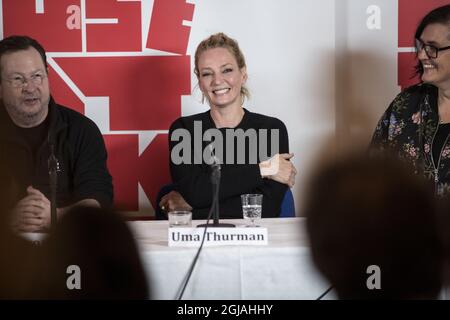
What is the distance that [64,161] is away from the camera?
8.23ft

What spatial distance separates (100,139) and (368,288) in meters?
1.97

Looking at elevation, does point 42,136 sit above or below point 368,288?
above

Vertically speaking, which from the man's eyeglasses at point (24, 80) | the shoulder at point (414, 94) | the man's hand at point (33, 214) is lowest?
the man's hand at point (33, 214)

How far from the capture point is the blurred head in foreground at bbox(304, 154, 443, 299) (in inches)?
26.7

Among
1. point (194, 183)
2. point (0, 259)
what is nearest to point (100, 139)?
point (194, 183)

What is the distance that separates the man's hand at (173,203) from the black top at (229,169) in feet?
0.17

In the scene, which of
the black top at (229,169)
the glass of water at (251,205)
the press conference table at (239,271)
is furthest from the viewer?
the black top at (229,169)

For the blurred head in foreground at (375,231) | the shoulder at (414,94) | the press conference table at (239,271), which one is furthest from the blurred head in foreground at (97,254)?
the shoulder at (414,94)

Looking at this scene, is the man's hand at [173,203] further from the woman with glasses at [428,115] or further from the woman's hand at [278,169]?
the woman with glasses at [428,115]

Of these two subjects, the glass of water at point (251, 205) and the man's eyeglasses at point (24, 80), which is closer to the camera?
the glass of water at point (251, 205)

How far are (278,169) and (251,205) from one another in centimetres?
54

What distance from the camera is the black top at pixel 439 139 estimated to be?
2332mm
